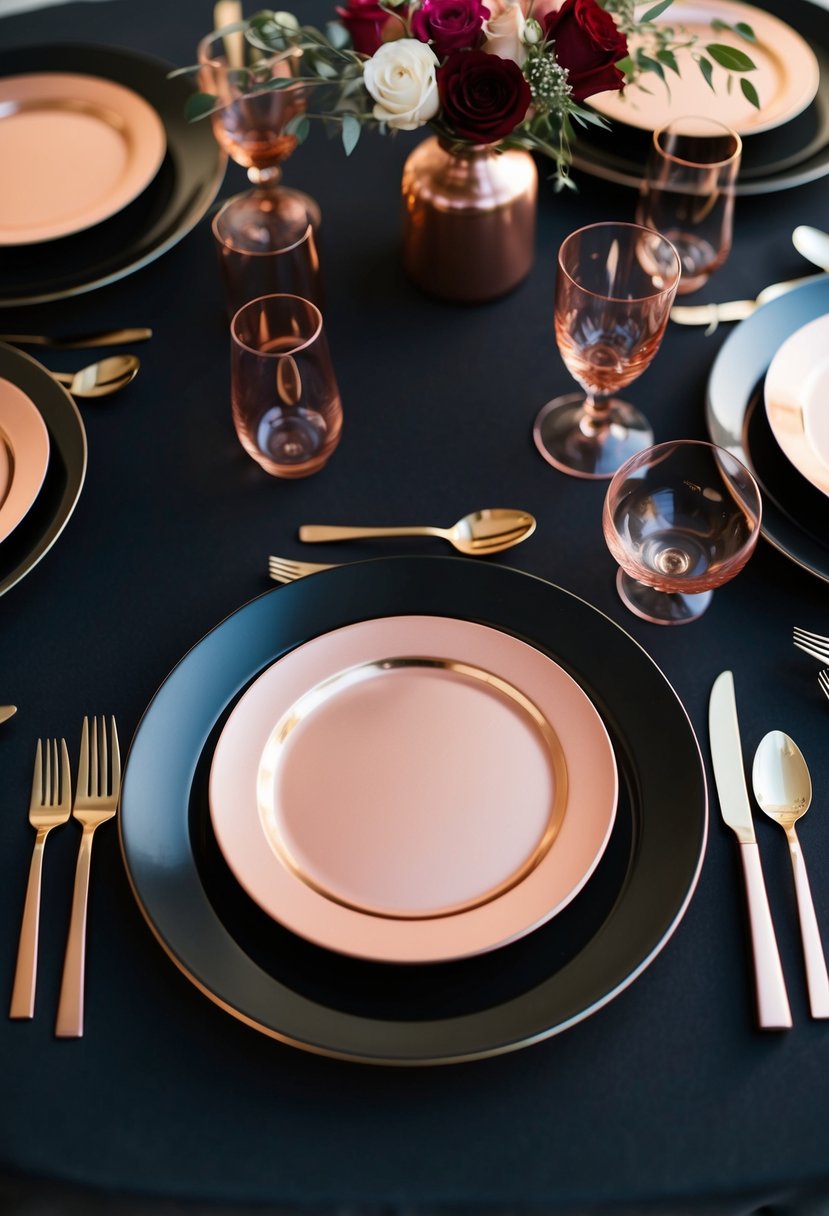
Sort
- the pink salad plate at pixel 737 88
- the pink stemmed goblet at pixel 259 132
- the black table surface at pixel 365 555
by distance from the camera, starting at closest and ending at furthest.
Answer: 1. the black table surface at pixel 365 555
2. the pink stemmed goblet at pixel 259 132
3. the pink salad plate at pixel 737 88

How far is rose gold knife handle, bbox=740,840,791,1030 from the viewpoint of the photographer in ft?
2.12

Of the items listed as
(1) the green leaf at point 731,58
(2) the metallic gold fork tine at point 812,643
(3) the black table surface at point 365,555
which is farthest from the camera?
(1) the green leaf at point 731,58

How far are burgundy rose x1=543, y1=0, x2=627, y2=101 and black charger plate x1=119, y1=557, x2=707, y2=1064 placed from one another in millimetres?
418

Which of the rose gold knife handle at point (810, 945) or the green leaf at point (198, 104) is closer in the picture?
the rose gold knife handle at point (810, 945)

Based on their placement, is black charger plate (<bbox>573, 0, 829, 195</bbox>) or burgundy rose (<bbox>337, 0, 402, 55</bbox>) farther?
black charger plate (<bbox>573, 0, 829, 195</bbox>)

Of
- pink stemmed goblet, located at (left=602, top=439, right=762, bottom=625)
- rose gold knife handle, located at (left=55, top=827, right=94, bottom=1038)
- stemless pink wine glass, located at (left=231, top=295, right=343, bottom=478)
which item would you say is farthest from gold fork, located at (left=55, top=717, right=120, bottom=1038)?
pink stemmed goblet, located at (left=602, top=439, right=762, bottom=625)

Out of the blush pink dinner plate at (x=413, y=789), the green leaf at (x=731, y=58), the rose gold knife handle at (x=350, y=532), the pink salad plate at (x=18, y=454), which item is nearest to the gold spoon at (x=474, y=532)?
the rose gold knife handle at (x=350, y=532)

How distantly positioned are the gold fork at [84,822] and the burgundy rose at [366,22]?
619 millimetres

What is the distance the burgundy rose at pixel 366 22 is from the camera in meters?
0.89

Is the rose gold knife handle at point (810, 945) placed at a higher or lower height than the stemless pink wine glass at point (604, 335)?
lower

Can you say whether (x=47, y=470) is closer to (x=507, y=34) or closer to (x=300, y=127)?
(x=300, y=127)

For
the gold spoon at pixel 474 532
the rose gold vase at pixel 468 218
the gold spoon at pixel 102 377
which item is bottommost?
the gold spoon at pixel 474 532

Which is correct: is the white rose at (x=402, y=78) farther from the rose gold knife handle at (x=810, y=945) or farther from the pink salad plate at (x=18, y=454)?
the rose gold knife handle at (x=810, y=945)

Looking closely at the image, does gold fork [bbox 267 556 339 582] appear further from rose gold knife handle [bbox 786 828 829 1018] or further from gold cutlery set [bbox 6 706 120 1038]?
rose gold knife handle [bbox 786 828 829 1018]
